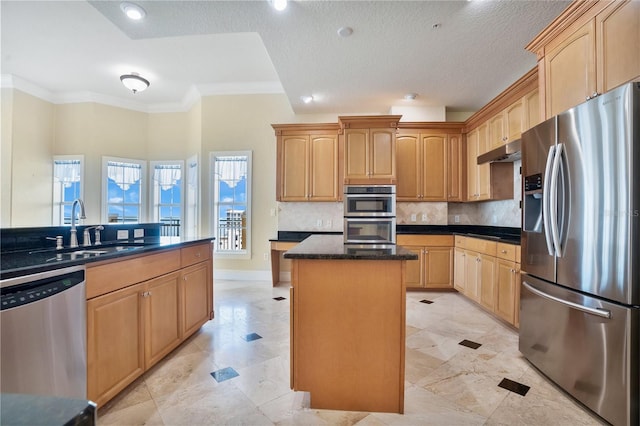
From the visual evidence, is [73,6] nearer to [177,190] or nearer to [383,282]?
[177,190]

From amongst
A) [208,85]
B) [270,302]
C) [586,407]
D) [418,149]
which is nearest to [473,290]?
[586,407]

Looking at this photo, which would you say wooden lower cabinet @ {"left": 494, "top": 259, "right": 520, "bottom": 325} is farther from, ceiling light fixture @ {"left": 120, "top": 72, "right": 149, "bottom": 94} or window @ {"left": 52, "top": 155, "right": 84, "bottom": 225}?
window @ {"left": 52, "top": 155, "right": 84, "bottom": 225}

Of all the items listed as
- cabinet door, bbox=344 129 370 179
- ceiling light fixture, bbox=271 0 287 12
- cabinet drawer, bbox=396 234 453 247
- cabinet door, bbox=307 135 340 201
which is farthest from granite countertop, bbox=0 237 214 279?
cabinet drawer, bbox=396 234 453 247

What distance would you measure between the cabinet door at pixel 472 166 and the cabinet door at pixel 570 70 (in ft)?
6.23

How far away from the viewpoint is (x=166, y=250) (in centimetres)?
206

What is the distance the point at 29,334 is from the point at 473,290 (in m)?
3.91

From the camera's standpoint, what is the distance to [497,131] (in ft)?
11.3

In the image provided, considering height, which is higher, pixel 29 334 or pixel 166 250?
pixel 166 250

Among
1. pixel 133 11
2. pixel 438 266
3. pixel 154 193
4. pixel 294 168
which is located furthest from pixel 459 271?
pixel 154 193

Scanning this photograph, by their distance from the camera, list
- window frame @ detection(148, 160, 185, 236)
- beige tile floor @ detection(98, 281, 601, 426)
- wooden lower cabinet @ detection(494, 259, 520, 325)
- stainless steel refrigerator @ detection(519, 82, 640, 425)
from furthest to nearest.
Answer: window frame @ detection(148, 160, 185, 236), wooden lower cabinet @ detection(494, 259, 520, 325), beige tile floor @ detection(98, 281, 601, 426), stainless steel refrigerator @ detection(519, 82, 640, 425)

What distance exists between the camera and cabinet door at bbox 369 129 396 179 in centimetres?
396

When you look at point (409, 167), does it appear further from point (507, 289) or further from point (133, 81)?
point (133, 81)

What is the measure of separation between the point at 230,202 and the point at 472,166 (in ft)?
13.0

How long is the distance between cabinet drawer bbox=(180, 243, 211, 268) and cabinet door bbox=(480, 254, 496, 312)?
9.97ft
